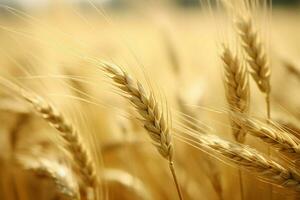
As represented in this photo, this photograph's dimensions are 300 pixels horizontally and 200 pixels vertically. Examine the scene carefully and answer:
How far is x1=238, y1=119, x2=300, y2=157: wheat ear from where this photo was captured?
2.44 ft

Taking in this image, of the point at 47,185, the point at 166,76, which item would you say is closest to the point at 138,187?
the point at 47,185

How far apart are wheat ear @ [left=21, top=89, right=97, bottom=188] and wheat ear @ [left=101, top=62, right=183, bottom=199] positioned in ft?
0.46

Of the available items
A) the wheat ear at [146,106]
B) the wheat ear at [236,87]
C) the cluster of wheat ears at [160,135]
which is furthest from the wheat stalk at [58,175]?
the wheat ear at [236,87]

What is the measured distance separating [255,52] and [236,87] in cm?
9

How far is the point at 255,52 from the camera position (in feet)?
2.96

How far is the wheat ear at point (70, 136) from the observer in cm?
84

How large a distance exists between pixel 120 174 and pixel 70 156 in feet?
0.98

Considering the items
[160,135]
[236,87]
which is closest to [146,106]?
[160,135]

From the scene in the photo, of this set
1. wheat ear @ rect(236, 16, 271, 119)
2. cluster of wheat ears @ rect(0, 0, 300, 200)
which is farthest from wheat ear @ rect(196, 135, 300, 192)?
wheat ear @ rect(236, 16, 271, 119)

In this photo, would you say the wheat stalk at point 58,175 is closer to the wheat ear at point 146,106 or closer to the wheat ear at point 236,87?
the wheat ear at point 146,106

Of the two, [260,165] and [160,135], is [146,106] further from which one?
[260,165]

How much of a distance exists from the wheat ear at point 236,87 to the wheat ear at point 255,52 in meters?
0.04

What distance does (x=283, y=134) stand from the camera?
0.75 m

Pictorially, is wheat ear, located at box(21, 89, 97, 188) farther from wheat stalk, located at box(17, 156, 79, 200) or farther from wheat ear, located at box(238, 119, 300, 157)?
wheat ear, located at box(238, 119, 300, 157)
